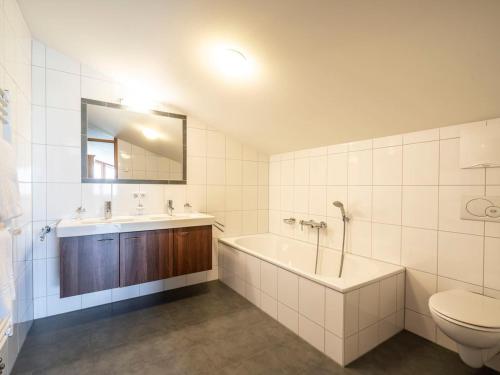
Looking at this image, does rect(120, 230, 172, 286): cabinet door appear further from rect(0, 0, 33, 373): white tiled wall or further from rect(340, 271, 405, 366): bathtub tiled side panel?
rect(340, 271, 405, 366): bathtub tiled side panel

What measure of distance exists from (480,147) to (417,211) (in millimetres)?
580

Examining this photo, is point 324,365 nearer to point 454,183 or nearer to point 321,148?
point 454,183

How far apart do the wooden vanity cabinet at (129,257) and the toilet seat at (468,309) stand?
189cm

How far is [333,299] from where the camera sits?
1.62m

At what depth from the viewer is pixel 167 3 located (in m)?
1.38

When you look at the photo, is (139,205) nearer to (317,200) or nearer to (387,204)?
(317,200)

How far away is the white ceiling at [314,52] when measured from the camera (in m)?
1.15

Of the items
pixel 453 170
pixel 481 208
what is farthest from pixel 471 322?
pixel 453 170

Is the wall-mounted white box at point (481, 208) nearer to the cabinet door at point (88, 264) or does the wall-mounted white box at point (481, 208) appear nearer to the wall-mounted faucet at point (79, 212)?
the cabinet door at point (88, 264)

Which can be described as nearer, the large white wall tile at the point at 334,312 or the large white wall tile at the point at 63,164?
the large white wall tile at the point at 334,312

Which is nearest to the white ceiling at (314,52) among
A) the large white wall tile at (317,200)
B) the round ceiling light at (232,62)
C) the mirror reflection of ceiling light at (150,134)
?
the round ceiling light at (232,62)

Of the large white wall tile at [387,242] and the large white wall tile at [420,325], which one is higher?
the large white wall tile at [387,242]

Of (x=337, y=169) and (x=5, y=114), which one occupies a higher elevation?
(x=5, y=114)

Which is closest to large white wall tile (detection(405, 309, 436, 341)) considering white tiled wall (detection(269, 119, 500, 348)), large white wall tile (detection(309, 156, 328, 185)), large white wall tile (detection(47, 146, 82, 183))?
white tiled wall (detection(269, 119, 500, 348))
